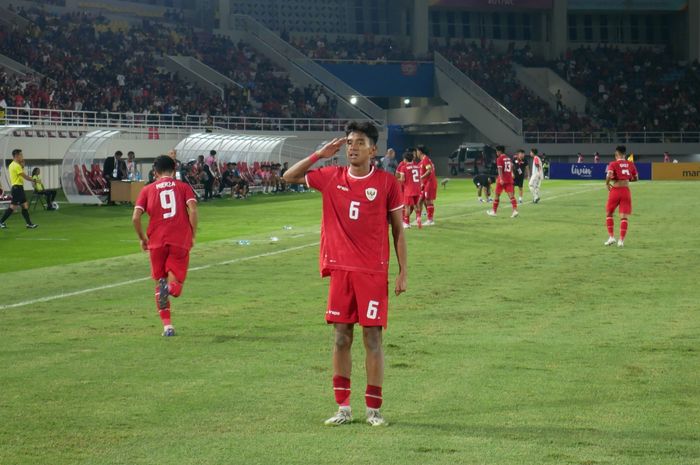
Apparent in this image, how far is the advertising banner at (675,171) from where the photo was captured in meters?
76.8

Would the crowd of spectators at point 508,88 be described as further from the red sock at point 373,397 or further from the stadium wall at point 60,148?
the red sock at point 373,397

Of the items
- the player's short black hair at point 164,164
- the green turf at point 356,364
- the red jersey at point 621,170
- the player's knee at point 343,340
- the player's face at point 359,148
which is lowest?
the green turf at point 356,364

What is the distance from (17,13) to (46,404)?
64.2 m

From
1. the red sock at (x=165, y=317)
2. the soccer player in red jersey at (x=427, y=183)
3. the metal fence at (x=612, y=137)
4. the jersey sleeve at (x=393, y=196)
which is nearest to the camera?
the jersey sleeve at (x=393, y=196)

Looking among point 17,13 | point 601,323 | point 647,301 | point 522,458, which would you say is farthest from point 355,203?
point 17,13

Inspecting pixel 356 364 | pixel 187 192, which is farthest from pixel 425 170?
pixel 356 364

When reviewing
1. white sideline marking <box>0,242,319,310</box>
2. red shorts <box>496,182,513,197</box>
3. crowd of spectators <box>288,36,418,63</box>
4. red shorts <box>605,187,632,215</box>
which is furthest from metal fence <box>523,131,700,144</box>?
white sideline marking <box>0,242,319,310</box>

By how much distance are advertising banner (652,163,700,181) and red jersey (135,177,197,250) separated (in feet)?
219

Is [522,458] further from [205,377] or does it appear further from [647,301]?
[647,301]

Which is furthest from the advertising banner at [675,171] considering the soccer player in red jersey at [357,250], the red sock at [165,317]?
the soccer player in red jersey at [357,250]

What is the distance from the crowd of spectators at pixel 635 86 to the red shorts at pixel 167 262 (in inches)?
3109

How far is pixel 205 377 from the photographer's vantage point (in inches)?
420

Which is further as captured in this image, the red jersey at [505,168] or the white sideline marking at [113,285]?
the red jersey at [505,168]

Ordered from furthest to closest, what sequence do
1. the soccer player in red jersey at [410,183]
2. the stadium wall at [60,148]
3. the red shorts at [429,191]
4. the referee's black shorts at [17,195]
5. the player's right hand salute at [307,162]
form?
1. the stadium wall at [60,148]
2. the red shorts at [429,191]
3. the referee's black shorts at [17,195]
4. the soccer player in red jersey at [410,183]
5. the player's right hand salute at [307,162]
